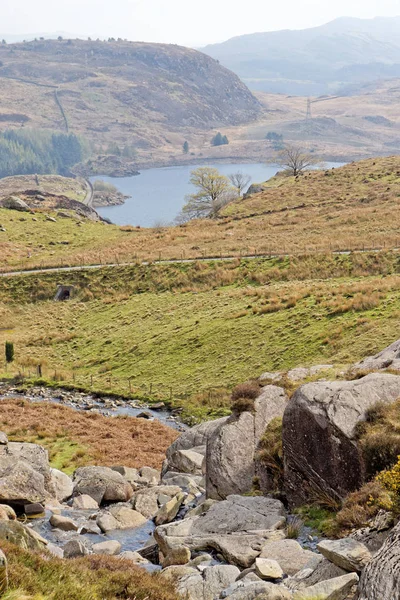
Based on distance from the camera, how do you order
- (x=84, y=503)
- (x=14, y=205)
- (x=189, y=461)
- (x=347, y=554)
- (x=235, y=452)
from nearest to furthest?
(x=347, y=554), (x=235, y=452), (x=84, y=503), (x=189, y=461), (x=14, y=205)

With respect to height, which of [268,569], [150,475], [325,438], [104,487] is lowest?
[150,475]

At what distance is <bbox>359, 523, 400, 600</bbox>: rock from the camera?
37.9 feet

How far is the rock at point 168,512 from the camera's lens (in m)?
22.6

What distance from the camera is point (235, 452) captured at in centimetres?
2239

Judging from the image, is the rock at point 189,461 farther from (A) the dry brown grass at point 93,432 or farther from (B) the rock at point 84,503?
(B) the rock at point 84,503

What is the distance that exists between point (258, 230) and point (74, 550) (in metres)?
79.4

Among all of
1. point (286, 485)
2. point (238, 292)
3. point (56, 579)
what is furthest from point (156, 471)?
point (238, 292)

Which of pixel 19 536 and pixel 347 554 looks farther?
pixel 19 536

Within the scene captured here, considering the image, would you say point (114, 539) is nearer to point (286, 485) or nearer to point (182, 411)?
point (286, 485)

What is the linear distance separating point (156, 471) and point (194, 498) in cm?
646

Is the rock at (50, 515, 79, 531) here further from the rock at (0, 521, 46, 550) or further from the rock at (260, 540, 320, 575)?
the rock at (260, 540, 320, 575)

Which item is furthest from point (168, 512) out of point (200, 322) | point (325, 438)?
point (200, 322)

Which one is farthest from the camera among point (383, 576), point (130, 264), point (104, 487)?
point (130, 264)

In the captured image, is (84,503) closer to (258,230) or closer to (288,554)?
(288,554)
